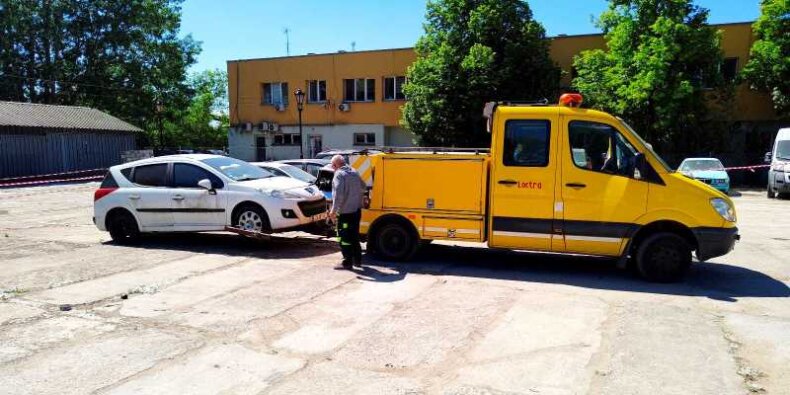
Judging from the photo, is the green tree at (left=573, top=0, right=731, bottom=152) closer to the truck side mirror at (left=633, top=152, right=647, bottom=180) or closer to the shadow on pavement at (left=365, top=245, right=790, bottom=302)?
the shadow on pavement at (left=365, top=245, right=790, bottom=302)

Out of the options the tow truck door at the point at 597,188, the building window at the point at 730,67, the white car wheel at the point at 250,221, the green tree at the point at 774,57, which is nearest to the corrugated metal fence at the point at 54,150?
the white car wheel at the point at 250,221

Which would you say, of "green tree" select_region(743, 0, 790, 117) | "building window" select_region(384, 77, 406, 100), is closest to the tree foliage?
"building window" select_region(384, 77, 406, 100)

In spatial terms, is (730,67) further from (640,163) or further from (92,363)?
(92,363)

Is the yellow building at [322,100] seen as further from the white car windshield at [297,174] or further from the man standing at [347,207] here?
the man standing at [347,207]

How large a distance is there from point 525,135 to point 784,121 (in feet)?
78.0

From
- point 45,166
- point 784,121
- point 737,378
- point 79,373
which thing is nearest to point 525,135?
point 737,378

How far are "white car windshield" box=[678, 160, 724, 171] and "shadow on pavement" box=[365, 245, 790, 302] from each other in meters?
14.1

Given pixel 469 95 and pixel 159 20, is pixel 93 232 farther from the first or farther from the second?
pixel 159 20

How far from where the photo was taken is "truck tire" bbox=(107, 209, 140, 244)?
10125 mm

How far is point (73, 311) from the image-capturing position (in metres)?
5.99

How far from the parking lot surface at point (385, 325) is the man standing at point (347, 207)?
13.9 inches

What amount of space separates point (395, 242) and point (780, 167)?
57.6ft

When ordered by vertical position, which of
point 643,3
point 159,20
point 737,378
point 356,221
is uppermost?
point 159,20

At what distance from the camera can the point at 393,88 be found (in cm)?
3266
